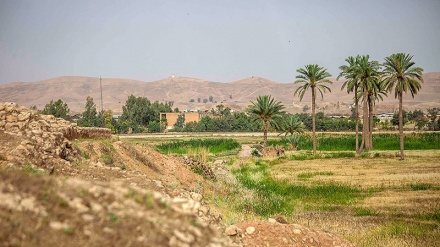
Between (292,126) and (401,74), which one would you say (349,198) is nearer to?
(401,74)

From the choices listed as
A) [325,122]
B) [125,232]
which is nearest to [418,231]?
[125,232]

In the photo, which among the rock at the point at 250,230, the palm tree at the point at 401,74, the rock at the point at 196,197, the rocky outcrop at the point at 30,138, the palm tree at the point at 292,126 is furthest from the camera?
the palm tree at the point at 292,126

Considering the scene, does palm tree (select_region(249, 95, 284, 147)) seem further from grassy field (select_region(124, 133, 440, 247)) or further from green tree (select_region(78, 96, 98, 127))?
green tree (select_region(78, 96, 98, 127))

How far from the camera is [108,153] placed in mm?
20438

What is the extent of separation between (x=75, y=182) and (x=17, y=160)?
707 cm

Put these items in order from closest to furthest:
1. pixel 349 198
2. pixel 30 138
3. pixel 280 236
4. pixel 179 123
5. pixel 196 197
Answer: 1. pixel 280 236
2. pixel 196 197
3. pixel 30 138
4. pixel 349 198
5. pixel 179 123

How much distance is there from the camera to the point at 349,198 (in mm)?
22219

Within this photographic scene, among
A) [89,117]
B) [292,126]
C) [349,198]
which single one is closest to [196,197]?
[349,198]

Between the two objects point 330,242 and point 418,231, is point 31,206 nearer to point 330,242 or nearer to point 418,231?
point 330,242

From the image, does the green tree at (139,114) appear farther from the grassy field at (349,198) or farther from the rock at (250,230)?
the rock at (250,230)

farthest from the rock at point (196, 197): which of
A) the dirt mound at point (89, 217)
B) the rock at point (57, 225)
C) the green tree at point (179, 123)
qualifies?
the green tree at point (179, 123)

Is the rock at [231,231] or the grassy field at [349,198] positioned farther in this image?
the grassy field at [349,198]

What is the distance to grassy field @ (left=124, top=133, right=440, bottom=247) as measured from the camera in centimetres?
1515

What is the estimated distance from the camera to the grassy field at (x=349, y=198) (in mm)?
15148
